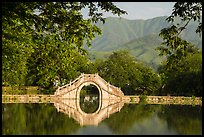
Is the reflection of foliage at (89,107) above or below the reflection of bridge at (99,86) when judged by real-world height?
below

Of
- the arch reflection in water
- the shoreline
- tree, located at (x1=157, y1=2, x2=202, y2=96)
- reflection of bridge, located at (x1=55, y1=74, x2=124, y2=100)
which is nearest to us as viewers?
tree, located at (x1=157, y1=2, x2=202, y2=96)

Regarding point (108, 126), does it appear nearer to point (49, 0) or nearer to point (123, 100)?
point (49, 0)

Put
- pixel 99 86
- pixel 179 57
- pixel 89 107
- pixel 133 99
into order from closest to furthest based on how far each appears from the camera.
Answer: pixel 179 57 < pixel 89 107 < pixel 133 99 < pixel 99 86

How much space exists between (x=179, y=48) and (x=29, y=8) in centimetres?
348

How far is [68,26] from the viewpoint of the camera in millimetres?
8844

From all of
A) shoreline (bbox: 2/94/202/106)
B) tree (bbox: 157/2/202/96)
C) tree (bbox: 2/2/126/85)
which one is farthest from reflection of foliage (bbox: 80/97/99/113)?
tree (bbox: 2/2/126/85)

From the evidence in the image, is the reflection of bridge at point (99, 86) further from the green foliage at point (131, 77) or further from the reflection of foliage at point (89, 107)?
the green foliage at point (131, 77)

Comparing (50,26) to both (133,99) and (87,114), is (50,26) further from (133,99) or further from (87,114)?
(133,99)

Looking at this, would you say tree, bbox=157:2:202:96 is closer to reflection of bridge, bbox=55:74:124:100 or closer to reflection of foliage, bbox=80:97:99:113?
reflection of bridge, bbox=55:74:124:100

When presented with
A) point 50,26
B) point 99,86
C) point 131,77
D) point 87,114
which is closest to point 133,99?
point 99,86

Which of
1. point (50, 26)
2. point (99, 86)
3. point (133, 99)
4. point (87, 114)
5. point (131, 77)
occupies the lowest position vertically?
point (87, 114)

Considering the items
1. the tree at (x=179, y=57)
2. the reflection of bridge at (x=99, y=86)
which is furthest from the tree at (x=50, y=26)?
the reflection of bridge at (x=99, y=86)

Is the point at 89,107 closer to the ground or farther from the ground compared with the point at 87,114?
farther from the ground

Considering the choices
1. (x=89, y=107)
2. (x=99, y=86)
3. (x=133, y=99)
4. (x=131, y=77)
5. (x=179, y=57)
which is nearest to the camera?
(x=179, y=57)
